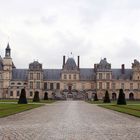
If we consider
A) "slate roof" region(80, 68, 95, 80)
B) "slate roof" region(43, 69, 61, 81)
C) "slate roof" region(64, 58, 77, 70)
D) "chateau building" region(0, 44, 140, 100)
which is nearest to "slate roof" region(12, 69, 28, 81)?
"chateau building" region(0, 44, 140, 100)

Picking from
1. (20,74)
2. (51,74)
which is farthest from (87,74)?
(20,74)

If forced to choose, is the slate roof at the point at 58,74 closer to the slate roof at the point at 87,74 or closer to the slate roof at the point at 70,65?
the slate roof at the point at 87,74

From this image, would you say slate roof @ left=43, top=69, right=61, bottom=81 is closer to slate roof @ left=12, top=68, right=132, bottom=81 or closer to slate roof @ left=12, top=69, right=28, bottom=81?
slate roof @ left=12, top=68, right=132, bottom=81

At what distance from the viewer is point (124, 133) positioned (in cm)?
1109

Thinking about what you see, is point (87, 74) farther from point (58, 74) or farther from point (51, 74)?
point (51, 74)

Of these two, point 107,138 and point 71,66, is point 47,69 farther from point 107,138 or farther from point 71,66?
point 107,138

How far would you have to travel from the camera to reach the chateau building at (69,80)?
8788 cm

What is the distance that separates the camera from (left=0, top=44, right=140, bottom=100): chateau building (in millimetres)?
87875

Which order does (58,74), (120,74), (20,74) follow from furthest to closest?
(58,74) → (120,74) → (20,74)

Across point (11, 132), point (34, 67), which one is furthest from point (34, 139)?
point (34, 67)

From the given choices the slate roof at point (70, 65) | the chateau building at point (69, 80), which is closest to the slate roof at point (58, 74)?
the chateau building at point (69, 80)

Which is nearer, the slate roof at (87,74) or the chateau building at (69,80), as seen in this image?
the chateau building at (69,80)

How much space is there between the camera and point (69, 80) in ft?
292

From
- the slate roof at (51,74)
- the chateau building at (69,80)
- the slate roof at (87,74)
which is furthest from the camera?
the slate roof at (87,74)
